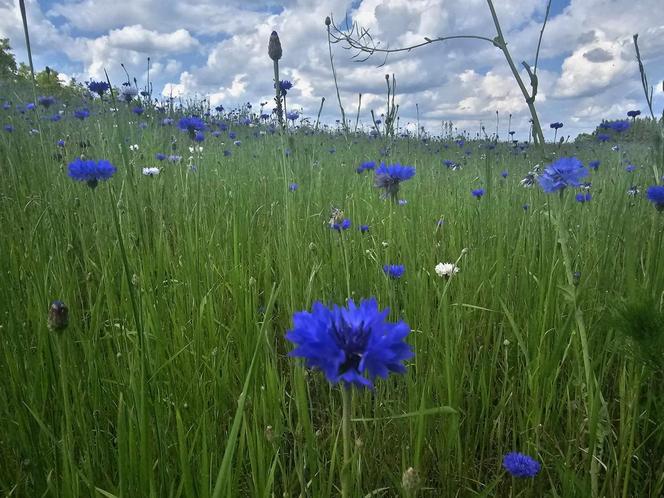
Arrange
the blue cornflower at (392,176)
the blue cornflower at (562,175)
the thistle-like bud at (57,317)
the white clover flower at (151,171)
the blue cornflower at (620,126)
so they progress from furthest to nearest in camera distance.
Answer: the blue cornflower at (620,126), the white clover flower at (151,171), the blue cornflower at (392,176), the blue cornflower at (562,175), the thistle-like bud at (57,317)

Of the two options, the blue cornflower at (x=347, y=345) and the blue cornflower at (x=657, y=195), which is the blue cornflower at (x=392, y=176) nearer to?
the blue cornflower at (x=657, y=195)

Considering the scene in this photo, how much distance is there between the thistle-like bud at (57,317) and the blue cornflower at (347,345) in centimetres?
38

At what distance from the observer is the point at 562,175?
1.39 m

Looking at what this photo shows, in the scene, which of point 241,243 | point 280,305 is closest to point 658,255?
point 280,305

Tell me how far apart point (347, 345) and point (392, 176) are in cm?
120

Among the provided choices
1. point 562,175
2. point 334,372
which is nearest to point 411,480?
point 334,372

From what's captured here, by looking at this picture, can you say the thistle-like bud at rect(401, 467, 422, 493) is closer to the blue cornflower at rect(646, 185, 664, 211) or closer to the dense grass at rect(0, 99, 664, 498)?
the dense grass at rect(0, 99, 664, 498)

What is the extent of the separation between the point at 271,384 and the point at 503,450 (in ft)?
2.16

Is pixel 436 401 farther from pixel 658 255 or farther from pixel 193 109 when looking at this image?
pixel 193 109

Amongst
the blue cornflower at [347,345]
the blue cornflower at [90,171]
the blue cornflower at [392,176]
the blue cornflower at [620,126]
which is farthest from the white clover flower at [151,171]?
the blue cornflower at [620,126]

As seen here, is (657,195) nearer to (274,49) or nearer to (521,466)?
(521,466)

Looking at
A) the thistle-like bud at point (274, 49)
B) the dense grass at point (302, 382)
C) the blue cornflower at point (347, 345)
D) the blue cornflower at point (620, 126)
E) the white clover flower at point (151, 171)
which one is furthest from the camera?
the blue cornflower at point (620, 126)

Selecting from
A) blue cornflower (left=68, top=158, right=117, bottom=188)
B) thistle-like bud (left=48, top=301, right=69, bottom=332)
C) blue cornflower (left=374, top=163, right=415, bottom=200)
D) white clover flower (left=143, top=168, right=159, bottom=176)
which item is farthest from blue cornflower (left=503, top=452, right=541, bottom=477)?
white clover flower (left=143, top=168, right=159, bottom=176)

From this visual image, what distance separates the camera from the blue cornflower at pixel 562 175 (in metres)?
1.38
